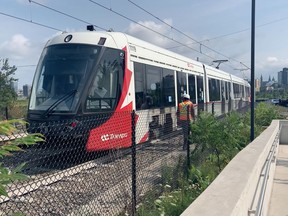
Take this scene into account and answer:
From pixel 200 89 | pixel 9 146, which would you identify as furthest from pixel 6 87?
pixel 9 146

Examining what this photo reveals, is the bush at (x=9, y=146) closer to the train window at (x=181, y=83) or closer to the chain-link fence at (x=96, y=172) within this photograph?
the chain-link fence at (x=96, y=172)

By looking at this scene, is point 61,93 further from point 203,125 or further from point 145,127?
point 203,125

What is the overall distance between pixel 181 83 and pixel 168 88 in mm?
1598

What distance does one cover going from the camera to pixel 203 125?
766 centimetres

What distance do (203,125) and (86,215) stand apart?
390 centimetres

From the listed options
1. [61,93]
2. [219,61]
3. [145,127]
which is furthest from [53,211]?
[219,61]

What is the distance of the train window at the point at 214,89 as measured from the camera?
2098cm

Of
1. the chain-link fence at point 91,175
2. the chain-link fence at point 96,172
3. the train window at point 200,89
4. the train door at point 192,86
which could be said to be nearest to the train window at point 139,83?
the chain-link fence at point 96,172

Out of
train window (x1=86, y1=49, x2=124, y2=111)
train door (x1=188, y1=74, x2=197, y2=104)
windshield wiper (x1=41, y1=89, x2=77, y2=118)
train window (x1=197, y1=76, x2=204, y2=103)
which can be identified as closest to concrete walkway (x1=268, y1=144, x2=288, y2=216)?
train window (x1=86, y1=49, x2=124, y2=111)

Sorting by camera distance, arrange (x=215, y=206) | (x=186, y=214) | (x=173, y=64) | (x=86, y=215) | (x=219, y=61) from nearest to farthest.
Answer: (x=186, y=214)
(x=215, y=206)
(x=86, y=215)
(x=173, y=64)
(x=219, y=61)

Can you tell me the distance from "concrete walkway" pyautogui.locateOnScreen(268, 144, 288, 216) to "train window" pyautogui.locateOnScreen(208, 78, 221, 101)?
10321mm

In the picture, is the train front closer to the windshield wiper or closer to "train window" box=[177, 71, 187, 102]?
the windshield wiper

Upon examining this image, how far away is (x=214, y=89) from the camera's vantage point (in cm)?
2203

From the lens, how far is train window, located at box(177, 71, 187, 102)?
14748mm
